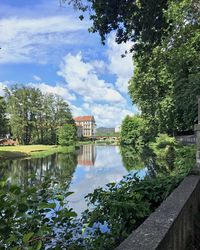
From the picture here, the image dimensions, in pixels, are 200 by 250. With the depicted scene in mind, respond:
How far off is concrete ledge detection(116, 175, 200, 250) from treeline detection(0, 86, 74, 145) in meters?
58.7

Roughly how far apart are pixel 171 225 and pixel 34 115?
235ft

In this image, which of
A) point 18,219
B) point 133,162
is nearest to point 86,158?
point 133,162

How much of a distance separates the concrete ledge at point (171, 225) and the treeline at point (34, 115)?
5865 cm

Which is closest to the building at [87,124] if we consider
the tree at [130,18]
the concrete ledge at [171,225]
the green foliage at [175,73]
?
the green foliage at [175,73]

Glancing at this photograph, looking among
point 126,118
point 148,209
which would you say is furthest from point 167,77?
point 126,118

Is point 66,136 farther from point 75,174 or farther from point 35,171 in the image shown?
point 35,171

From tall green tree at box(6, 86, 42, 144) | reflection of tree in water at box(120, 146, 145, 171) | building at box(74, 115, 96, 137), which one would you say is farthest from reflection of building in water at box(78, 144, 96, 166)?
building at box(74, 115, 96, 137)

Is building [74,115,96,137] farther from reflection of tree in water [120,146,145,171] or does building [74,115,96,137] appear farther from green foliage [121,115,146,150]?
reflection of tree in water [120,146,145,171]

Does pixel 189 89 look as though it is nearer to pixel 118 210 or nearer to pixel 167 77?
pixel 167 77

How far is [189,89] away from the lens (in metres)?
16.9

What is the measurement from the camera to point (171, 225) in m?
2.50

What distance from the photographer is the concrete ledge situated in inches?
82.4

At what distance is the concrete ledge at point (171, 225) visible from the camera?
2092 mm

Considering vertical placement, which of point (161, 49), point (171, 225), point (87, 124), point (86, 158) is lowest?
point (86, 158)
